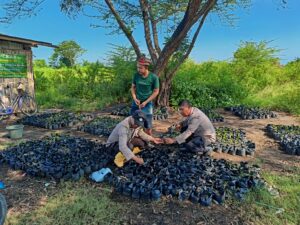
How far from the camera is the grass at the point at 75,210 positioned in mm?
2537

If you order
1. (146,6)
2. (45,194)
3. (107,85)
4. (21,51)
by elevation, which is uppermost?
(146,6)

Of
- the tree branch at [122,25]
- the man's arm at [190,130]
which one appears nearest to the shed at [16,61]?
A: the tree branch at [122,25]

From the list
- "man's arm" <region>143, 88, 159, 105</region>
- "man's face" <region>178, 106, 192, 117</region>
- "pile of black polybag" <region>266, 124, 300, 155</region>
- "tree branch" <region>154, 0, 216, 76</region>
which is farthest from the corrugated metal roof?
"pile of black polybag" <region>266, 124, 300, 155</region>

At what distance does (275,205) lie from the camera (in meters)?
2.79

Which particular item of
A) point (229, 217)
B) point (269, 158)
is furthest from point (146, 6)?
point (229, 217)

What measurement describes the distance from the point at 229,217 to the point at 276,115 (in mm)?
6461

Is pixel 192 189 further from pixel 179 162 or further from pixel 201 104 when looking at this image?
pixel 201 104

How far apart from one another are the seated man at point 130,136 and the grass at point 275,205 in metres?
1.39

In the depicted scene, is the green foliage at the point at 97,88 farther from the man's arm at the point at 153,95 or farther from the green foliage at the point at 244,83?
the man's arm at the point at 153,95

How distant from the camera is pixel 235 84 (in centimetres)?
1105

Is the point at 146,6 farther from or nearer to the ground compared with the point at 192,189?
farther from the ground

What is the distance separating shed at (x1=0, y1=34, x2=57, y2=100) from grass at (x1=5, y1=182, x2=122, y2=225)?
21.1 ft

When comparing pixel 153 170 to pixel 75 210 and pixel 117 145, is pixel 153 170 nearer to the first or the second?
pixel 117 145

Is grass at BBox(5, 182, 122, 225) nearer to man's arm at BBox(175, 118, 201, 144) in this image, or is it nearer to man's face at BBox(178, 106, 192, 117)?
man's arm at BBox(175, 118, 201, 144)
